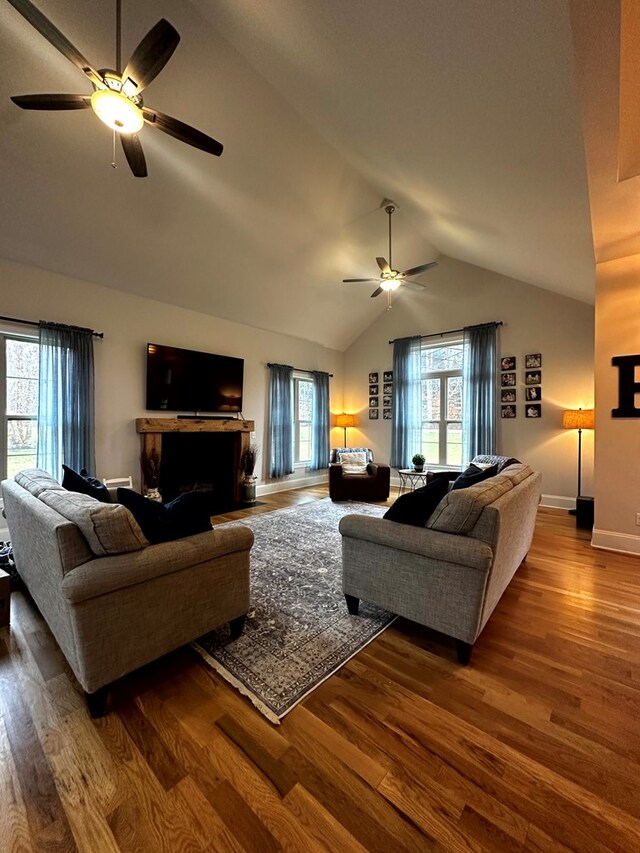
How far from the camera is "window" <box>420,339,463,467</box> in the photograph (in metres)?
6.13

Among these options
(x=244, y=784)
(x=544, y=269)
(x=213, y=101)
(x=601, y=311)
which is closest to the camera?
(x=244, y=784)

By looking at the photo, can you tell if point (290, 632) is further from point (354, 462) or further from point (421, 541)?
point (354, 462)

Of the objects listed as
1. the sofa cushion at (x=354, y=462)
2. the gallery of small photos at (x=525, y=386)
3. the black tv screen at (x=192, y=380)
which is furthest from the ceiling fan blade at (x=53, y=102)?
the gallery of small photos at (x=525, y=386)

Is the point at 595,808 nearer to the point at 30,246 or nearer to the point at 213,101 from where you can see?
the point at 213,101

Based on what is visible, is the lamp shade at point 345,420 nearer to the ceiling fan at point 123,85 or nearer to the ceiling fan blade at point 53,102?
the ceiling fan at point 123,85

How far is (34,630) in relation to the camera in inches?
81.7

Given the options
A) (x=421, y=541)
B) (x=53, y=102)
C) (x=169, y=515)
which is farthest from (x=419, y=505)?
(x=53, y=102)

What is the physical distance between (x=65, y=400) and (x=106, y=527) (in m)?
3.21

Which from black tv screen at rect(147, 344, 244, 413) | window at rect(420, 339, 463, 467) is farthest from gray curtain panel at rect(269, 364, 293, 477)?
window at rect(420, 339, 463, 467)

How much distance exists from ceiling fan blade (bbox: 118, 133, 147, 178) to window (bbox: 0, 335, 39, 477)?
8.34ft

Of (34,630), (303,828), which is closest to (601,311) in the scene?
(303,828)

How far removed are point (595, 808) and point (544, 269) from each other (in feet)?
15.1

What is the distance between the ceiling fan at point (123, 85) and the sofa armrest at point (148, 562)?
2432mm

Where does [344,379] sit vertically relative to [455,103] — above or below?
below
